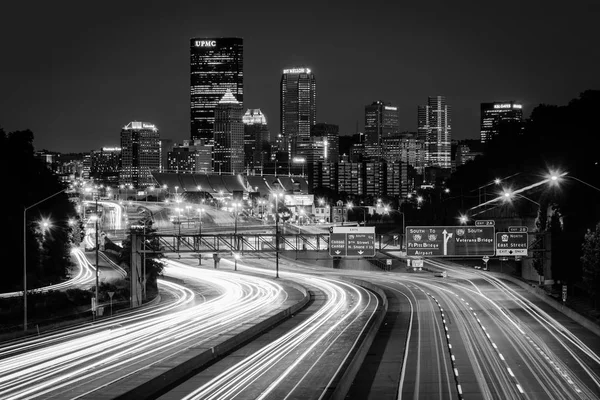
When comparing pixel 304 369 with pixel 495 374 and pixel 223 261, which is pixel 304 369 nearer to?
pixel 495 374

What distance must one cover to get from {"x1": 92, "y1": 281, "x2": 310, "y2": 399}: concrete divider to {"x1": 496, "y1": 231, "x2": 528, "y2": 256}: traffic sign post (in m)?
22.4

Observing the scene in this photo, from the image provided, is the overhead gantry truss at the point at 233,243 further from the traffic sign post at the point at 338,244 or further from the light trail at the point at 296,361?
the light trail at the point at 296,361

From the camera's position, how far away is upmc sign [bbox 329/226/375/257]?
2485 inches

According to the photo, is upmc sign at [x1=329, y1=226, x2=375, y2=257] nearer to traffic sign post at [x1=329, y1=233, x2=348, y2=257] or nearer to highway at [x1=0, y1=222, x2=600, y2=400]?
traffic sign post at [x1=329, y1=233, x2=348, y2=257]

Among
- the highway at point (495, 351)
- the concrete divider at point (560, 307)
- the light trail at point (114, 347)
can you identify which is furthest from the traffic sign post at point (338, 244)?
the concrete divider at point (560, 307)

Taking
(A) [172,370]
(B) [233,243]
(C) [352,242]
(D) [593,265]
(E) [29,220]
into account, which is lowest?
(A) [172,370]

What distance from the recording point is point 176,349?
40.5m

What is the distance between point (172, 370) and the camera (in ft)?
105

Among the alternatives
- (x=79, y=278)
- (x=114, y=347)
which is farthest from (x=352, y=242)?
(x=79, y=278)

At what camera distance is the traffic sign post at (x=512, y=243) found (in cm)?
6181

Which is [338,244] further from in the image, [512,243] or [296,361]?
[296,361]

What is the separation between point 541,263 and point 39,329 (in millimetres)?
50480

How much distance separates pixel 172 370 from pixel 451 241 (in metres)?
33.9

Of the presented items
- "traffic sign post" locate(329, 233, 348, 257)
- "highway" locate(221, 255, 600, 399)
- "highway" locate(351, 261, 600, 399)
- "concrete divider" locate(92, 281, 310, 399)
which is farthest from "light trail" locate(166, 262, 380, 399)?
"traffic sign post" locate(329, 233, 348, 257)
